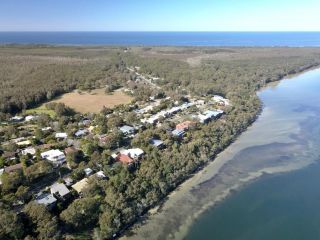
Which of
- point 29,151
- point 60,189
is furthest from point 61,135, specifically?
point 60,189

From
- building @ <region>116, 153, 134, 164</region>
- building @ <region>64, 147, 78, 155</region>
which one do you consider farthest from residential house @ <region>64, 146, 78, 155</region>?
building @ <region>116, 153, 134, 164</region>

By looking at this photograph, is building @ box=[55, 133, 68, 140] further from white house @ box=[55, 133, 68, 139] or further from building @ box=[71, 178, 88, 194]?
building @ box=[71, 178, 88, 194]

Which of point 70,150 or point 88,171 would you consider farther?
point 70,150

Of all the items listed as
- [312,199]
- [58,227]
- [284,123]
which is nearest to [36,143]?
[58,227]

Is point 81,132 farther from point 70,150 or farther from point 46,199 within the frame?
point 46,199

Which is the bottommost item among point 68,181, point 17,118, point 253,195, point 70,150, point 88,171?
point 253,195

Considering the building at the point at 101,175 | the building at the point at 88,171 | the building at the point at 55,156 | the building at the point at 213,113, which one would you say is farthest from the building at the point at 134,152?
the building at the point at 213,113
